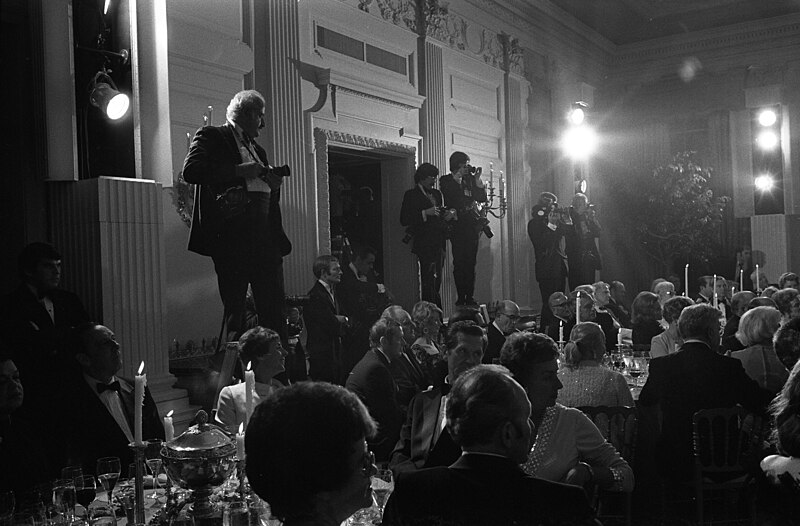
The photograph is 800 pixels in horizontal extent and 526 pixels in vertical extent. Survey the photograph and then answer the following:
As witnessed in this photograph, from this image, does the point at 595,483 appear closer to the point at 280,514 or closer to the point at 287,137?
the point at 280,514

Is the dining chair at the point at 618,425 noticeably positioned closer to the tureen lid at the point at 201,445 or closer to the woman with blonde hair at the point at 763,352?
the woman with blonde hair at the point at 763,352

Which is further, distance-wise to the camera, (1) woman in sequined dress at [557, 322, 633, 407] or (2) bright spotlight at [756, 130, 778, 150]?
(2) bright spotlight at [756, 130, 778, 150]

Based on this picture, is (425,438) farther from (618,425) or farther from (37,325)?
(37,325)

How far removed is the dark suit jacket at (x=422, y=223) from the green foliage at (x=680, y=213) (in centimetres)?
684

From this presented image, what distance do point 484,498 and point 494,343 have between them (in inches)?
184

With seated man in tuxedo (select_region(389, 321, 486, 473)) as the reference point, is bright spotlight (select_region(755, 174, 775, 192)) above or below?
above

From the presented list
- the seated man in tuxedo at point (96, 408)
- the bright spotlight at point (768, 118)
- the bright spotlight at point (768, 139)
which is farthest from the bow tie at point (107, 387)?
the bright spotlight at point (768, 139)

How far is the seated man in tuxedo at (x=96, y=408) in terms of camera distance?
362 cm

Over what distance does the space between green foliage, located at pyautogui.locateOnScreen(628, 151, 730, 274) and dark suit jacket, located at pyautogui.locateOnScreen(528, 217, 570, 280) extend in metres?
4.06

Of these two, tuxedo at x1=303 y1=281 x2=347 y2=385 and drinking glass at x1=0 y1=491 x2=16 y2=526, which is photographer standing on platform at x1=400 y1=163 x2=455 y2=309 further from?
drinking glass at x1=0 y1=491 x2=16 y2=526

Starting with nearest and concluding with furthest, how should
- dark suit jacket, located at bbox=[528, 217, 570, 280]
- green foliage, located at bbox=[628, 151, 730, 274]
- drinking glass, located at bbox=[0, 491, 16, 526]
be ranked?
drinking glass, located at bbox=[0, 491, 16, 526] → dark suit jacket, located at bbox=[528, 217, 570, 280] → green foliage, located at bbox=[628, 151, 730, 274]

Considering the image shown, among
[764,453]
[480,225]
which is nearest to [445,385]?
[764,453]

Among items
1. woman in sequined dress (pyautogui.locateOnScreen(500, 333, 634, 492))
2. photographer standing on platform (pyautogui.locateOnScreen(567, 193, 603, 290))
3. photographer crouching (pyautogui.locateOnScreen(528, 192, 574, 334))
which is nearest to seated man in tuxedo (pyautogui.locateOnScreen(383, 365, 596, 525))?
woman in sequined dress (pyautogui.locateOnScreen(500, 333, 634, 492))

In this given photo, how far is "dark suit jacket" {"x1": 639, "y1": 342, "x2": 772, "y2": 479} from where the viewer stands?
407cm
